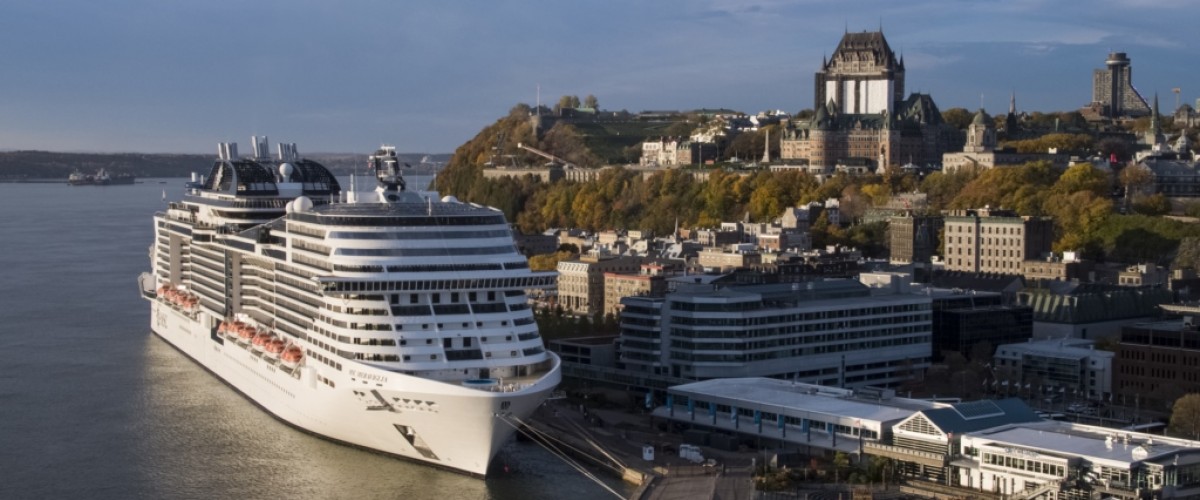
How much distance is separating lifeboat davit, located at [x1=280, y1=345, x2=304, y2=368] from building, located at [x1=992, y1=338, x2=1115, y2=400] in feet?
67.8

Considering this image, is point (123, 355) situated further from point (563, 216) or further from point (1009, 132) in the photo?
point (1009, 132)

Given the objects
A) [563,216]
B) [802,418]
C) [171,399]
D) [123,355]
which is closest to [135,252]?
[563,216]

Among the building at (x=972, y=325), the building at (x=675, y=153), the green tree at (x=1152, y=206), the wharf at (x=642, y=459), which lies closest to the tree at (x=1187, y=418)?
the wharf at (x=642, y=459)

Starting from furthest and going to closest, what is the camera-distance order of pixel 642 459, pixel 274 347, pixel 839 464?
pixel 274 347
pixel 642 459
pixel 839 464

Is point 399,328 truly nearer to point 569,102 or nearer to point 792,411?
point 792,411

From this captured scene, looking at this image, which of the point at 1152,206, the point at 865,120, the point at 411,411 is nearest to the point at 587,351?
the point at 411,411

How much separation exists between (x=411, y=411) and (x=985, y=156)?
6243cm

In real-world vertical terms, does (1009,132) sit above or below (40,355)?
above

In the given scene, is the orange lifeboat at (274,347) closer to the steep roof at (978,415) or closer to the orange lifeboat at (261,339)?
the orange lifeboat at (261,339)

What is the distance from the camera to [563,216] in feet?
339

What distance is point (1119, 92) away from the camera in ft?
453

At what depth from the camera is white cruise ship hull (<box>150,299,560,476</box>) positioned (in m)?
34.3

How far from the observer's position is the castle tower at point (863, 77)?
113m

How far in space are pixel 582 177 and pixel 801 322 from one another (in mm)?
66108
